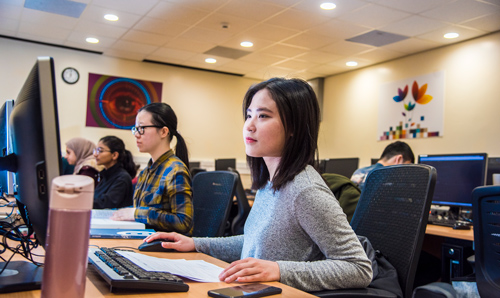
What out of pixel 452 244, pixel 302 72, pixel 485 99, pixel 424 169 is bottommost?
pixel 452 244

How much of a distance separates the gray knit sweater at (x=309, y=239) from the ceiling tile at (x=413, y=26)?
4.24 m

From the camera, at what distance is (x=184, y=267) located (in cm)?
111

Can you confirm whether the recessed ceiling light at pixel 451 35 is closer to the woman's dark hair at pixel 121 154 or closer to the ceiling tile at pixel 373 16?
the ceiling tile at pixel 373 16

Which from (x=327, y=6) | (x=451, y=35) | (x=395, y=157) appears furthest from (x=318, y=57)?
(x=395, y=157)

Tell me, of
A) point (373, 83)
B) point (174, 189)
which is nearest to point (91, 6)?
point (174, 189)

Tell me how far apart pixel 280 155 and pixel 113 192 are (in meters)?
2.32

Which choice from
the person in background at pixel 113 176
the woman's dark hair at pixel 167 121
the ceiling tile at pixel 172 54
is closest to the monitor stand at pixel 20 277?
the woman's dark hair at pixel 167 121

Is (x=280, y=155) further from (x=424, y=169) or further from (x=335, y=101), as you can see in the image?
(x=335, y=101)

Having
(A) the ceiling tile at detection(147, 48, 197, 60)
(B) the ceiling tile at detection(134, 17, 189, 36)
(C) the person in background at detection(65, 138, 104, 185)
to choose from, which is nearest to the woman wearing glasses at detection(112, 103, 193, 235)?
(C) the person in background at detection(65, 138, 104, 185)

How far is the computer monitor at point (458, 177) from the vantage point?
3.13m

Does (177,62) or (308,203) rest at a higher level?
(177,62)

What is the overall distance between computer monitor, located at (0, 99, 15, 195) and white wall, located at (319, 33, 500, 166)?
17.2 feet

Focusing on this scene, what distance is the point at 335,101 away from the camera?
7742mm

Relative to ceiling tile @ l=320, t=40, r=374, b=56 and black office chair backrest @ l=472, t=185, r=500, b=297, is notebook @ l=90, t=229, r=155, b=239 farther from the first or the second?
ceiling tile @ l=320, t=40, r=374, b=56
